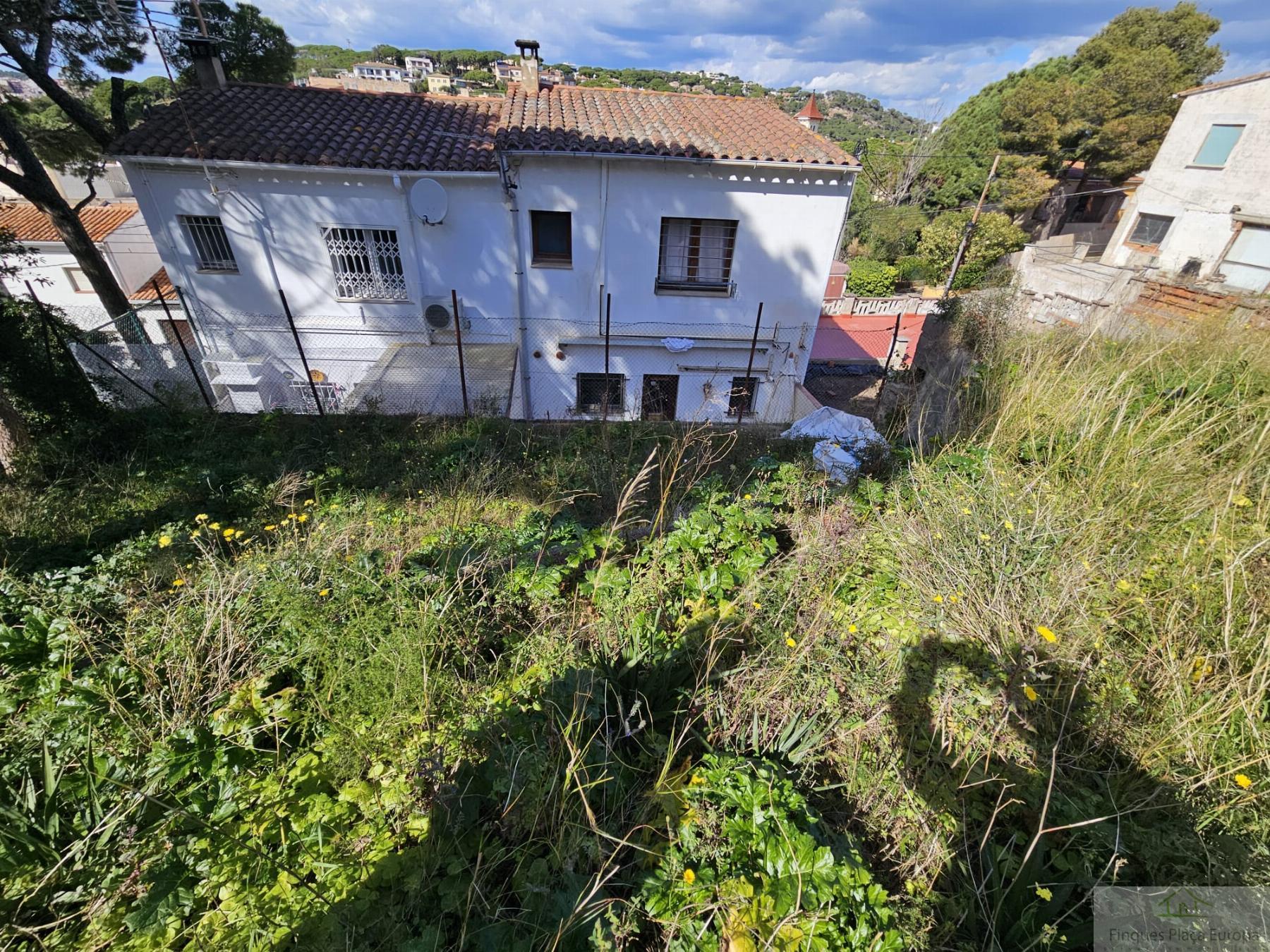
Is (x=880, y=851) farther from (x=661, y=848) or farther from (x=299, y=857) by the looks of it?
(x=299, y=857)

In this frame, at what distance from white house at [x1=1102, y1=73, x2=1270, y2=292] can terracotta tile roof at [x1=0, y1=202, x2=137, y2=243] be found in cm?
3454

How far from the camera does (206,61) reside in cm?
942

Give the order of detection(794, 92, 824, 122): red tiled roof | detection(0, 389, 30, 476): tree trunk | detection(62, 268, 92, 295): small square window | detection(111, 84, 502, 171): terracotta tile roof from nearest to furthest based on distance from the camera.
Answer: detection(0, 389, 30, 476): tree trunk < detection(111, 84, 502, 171): terracotta tile roof < detection(794, 92, 824, 122): red tiled roof < detection(62, 268, 92, 295): small square window

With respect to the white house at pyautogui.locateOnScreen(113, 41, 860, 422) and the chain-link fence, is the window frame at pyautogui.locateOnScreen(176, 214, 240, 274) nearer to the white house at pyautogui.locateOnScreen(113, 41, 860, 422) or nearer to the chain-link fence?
the white house at pyautogui.locateOnScreen(113, 41, 860, 422)

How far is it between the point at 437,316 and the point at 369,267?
5.08ft

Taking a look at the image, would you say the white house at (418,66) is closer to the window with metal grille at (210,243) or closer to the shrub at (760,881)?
the window with metal grille at (210,243)

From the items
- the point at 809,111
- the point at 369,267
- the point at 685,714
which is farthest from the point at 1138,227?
the point at 685,714

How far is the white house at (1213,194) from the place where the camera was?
1505 centimetres

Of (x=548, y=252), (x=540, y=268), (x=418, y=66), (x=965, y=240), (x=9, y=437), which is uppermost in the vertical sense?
(x=418, y=66)

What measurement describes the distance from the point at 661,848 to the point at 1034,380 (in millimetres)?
4567

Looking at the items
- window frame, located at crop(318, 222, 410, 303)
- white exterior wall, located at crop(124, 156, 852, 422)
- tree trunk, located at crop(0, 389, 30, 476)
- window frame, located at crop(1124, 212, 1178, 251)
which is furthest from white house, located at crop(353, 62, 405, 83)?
tree trunk, located at crop(0, 389, 30, 476)

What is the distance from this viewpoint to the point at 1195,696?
2.09 metres

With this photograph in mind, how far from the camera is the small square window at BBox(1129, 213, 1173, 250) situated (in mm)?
17766

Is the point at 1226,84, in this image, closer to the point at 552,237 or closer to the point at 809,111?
the point at 809,111
